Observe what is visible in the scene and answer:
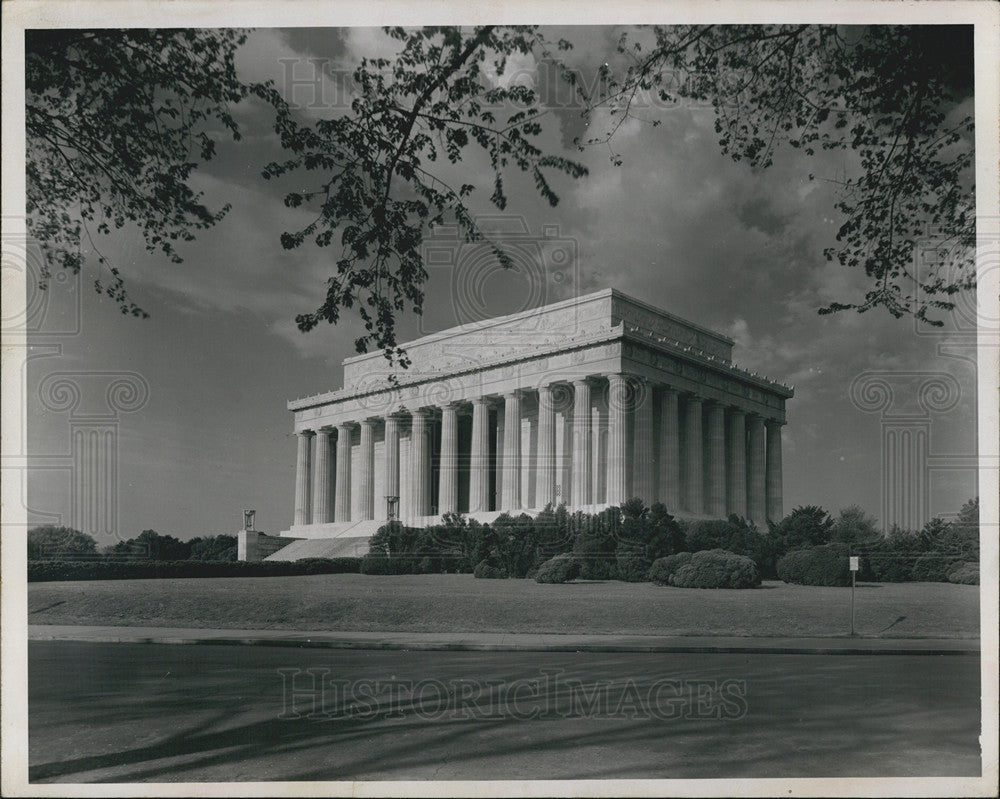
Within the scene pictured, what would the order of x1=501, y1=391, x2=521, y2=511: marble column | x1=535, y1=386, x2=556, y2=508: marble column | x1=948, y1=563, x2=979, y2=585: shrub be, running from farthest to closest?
x1=501, y1=391, x2=521, y2=511: marble column < x1=535, y1=386, x2=556, y2=508: marble column < x1=948, y1=563, x2=979, y2=585: shrub

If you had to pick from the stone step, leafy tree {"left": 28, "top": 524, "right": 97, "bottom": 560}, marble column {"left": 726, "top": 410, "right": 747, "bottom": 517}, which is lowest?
the stone step

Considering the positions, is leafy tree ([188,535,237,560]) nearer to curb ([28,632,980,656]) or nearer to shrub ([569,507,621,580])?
shrub ([569,507,621,580])

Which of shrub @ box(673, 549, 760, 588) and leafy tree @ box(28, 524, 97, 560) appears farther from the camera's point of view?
shrub @ box(673, 549, 760, 588)

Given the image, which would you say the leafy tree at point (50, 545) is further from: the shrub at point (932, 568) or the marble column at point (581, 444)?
the shrub at point (932, 568)

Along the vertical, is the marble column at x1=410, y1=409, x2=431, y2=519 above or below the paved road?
above

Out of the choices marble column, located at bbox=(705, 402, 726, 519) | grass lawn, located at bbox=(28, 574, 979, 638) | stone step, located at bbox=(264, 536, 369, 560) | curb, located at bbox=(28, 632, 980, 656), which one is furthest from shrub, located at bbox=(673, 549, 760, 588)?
stone step, located at bbox=(264, 536, 369, 560)

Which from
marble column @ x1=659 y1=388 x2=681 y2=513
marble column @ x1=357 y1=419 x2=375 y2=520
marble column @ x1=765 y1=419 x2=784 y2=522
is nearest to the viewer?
marble column @ x1=659 y1=388 x2=681 y2=513

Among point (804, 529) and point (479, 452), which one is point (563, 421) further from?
point (804, 529)

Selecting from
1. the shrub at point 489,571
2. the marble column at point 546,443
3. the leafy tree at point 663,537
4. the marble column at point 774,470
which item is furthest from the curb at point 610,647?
the marble column at point 774,470
